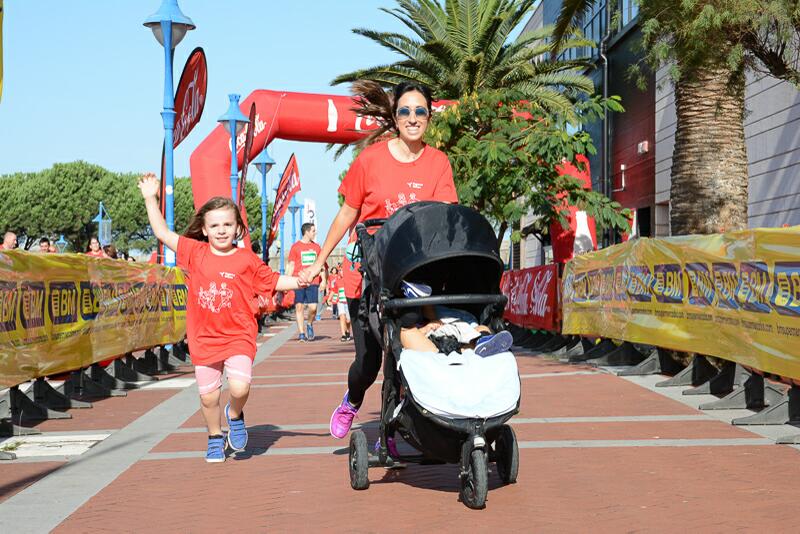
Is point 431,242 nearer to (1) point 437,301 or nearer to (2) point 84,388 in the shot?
(1) point 437,301

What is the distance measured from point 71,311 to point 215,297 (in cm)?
423

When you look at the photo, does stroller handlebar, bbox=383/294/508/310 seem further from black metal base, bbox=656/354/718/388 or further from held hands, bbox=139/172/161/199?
black metal base, bbox=656/354/718/388

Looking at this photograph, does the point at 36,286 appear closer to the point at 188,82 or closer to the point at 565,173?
the point at 188,82

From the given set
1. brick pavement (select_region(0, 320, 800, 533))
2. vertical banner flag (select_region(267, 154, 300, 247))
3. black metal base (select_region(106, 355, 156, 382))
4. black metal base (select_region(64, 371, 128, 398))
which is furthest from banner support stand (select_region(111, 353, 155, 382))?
vertical banner flag (select_region(267, 154, 300, 247))

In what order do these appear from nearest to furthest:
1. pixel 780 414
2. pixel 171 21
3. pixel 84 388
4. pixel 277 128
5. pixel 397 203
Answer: pixel 397 203, pixel 780 414, pixel 84 388, pixel 171 21, pixel 277 128

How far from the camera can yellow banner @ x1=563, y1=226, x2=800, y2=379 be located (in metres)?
8.54

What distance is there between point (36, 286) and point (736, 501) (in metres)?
6.25

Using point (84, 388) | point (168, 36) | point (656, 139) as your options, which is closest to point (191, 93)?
point (168, 36)

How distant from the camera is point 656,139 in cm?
3234

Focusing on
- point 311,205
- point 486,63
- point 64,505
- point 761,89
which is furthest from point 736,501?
point 311,205

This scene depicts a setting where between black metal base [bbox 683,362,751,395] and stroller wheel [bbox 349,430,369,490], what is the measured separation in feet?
17.3

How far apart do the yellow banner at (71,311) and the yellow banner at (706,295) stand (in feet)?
19.1

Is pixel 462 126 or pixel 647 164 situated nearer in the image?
pixel 462 126

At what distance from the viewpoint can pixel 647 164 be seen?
33406 mm
